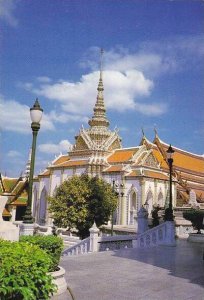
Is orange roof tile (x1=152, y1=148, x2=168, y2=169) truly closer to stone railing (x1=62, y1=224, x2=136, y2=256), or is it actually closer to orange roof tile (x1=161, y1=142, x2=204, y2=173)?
orange roof tile (x1=161, y1=142, x2=204, y2=173)

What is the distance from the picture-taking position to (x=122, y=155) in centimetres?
4475

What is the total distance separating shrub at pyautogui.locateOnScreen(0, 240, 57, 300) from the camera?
380cm

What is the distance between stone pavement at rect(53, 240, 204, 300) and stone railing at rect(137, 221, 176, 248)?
3.37 m

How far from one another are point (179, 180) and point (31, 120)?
1406 inches

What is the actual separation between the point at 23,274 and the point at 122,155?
41.0 m

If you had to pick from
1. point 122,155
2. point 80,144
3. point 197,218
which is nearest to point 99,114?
point 80,144

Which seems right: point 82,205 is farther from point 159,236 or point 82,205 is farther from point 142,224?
point 159,236

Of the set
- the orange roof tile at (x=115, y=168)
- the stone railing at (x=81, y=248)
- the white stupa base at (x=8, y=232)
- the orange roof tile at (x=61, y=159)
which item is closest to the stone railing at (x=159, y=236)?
the stone railing at (x=81, y=248)

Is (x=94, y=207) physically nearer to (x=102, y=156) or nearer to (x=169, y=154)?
(x=169, y=154)

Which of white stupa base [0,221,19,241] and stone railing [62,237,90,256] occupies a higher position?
white stupa base [0,221,19,241]

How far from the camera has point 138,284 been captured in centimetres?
645

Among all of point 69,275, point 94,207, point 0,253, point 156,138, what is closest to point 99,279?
point 69,275

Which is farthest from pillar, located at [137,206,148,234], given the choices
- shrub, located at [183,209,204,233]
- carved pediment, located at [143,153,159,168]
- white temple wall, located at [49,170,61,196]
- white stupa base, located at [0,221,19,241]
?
white temple wall, located at [49,170,61,196]

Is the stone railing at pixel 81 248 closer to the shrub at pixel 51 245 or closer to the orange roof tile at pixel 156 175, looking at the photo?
the shrub at pixel 51 245
